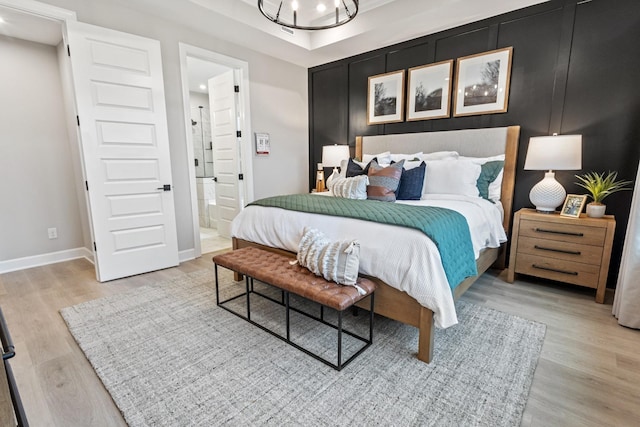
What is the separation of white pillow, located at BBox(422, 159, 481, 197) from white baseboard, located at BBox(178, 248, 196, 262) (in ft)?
9.11

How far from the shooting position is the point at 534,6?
9.46 feet

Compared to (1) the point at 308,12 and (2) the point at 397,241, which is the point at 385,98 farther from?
(2) the point at 397,241

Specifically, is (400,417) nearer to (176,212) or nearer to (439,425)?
(439,425)

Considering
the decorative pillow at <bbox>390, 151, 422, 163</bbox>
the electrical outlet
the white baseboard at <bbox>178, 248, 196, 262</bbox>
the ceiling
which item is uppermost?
the ceiling

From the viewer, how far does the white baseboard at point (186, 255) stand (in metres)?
3.62

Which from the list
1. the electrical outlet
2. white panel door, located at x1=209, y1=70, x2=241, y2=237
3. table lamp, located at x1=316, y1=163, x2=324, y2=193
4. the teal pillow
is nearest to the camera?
the teal pillow

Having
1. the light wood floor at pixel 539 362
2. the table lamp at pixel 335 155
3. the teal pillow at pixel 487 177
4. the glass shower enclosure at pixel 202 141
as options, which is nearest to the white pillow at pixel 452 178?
the teal pillow at pixel 487 177

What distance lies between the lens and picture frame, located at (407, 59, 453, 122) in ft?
11.4

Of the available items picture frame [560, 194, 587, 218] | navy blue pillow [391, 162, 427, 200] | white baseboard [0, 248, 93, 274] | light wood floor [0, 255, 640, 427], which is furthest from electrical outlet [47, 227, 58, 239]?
picture frame [560, 194, 587, 218]

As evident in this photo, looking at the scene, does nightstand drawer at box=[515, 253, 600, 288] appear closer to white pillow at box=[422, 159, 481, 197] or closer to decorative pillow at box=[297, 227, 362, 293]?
white pillow at box=[422, 159, 481, 197]

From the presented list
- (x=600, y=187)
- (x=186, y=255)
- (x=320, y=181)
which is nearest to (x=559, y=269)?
(x=600, y=187)

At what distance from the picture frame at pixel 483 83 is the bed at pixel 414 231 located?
0.25 m

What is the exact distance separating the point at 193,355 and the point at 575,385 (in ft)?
6.92

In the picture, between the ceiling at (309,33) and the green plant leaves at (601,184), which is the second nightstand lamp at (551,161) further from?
the ceiling at (309,33)
